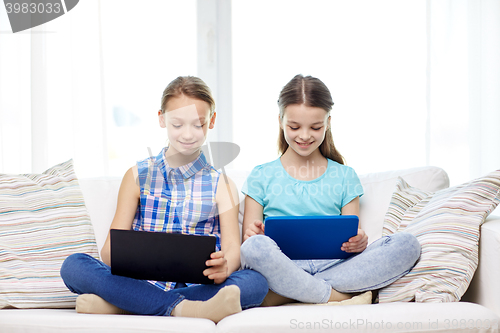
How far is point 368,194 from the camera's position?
64.8 inches

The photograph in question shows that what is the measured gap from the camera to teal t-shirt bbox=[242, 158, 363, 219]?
1559 mm

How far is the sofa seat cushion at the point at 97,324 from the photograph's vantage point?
3.24 feet

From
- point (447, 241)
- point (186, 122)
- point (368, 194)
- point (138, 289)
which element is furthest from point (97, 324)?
point (368, 194)

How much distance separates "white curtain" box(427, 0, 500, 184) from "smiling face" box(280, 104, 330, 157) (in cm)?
113

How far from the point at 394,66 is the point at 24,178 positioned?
6.31ft

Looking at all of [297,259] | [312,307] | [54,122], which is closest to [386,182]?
[297,259]

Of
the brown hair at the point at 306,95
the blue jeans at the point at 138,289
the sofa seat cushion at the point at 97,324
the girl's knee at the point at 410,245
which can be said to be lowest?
the sofa seat cushion at the point at 97,324

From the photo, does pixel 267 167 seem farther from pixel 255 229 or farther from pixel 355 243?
pixel 355 243

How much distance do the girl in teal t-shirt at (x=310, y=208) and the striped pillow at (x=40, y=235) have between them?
0.56 m

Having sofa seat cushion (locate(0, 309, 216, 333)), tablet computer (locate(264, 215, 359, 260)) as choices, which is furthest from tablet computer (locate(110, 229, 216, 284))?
tablet computer (locate(264, 215, 359, 260))

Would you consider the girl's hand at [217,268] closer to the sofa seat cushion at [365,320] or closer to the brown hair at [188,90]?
the sofa seat cushion at [365,320]

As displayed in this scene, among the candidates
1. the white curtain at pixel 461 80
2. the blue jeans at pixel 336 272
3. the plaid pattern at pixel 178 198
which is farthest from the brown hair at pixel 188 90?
the white curtain at pixel 461 80

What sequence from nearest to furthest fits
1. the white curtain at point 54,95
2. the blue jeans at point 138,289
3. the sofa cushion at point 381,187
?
1. the blue jeans at point 138,289
2. the sofa cushion at point 381,187
3. the white curtain at point 54,95

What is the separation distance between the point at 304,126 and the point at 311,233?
43 centimetres
